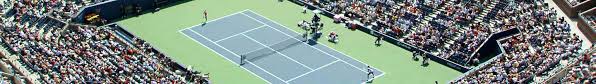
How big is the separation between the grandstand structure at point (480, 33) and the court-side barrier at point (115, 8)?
11059 mm

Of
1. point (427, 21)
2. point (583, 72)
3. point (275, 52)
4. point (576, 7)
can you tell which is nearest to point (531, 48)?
point (576, 7)

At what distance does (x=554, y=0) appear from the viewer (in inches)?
3223

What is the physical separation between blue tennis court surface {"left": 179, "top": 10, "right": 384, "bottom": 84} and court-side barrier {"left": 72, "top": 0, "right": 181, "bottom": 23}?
190 inches

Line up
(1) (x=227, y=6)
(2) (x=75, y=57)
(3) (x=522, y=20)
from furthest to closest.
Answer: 1. (1) (x=227, y=6)
2. (3) (x=522, y=20)
3. (2) (x=75, y=57)

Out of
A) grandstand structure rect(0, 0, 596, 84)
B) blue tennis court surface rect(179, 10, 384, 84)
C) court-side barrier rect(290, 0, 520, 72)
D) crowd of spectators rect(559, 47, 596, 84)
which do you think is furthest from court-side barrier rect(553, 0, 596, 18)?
blue tennis court surface rect(179, 10, 384, 84)

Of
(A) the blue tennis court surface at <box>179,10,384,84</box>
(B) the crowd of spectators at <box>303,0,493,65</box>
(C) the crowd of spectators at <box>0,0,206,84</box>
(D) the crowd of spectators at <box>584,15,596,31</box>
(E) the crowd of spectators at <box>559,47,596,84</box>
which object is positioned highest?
(D) the crowd of spectators at <box>584,15,596,31</box>

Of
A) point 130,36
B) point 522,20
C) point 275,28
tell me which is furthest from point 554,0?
point 130,36

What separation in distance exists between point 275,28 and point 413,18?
9.20 meters

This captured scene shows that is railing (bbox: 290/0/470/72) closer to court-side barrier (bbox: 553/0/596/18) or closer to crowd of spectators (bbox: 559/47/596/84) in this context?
crowd of spectators (bbox: 559/47/596/84)

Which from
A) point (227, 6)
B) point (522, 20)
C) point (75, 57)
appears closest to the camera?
point (75, 57)

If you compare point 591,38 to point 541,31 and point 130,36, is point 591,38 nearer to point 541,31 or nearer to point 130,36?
point 541,31

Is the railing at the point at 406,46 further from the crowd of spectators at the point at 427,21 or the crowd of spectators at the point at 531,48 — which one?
the crowd of spectators at the point at 531,48

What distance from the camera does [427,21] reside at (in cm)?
8144

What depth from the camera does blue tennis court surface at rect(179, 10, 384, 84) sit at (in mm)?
73750
